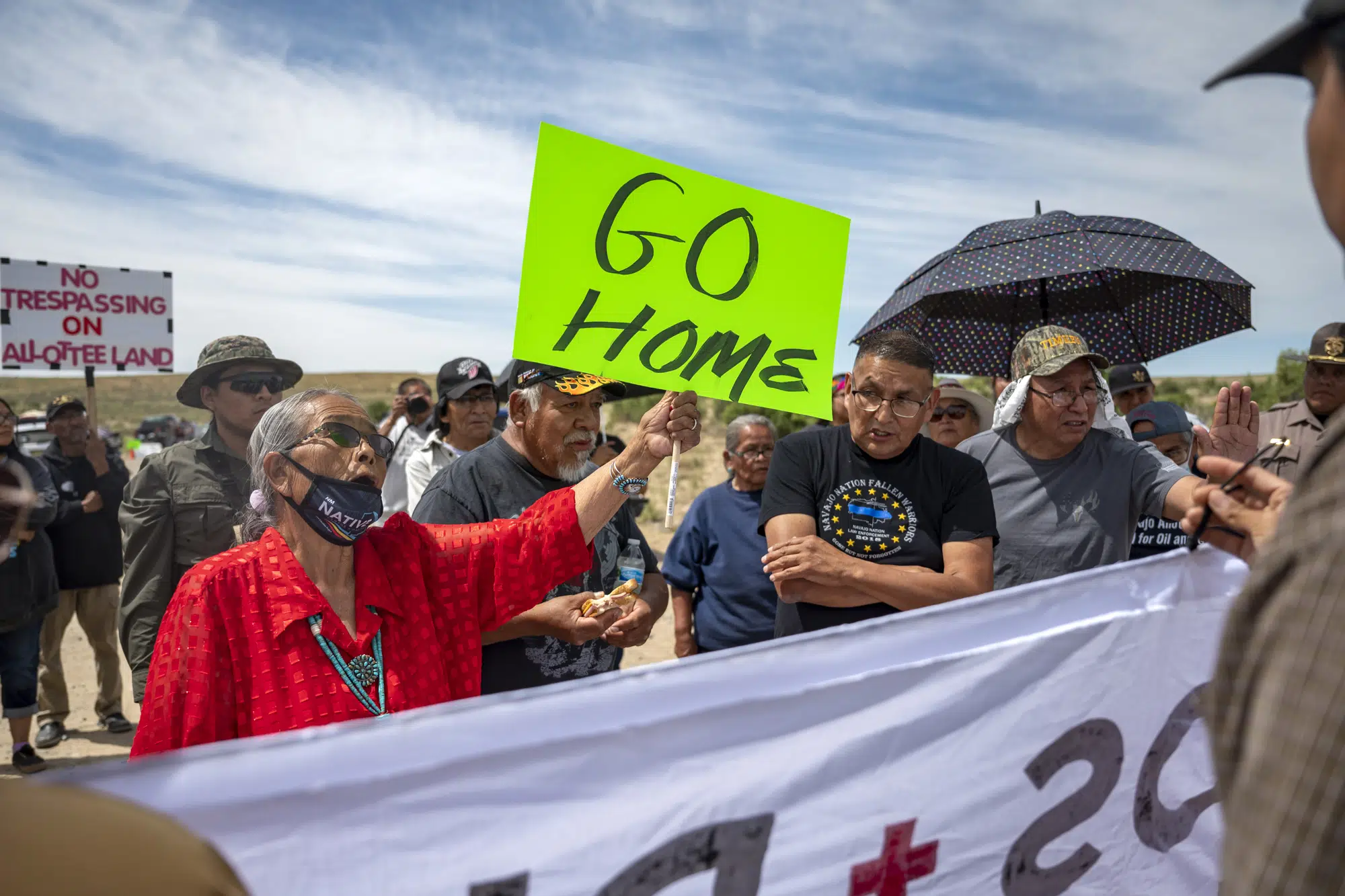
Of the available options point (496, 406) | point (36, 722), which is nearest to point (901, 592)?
point (496, 406)

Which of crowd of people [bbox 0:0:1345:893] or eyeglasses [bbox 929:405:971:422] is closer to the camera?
crowd of people [bbox 0:0:1345:893]

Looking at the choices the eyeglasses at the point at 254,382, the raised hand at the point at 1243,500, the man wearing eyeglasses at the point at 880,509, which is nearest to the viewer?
the raised hand at the point at 1243,500

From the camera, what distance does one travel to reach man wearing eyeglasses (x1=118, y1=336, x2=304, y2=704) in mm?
4109

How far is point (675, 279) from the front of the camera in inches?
111

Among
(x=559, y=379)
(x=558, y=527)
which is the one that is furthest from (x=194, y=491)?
(x=558, y=527)

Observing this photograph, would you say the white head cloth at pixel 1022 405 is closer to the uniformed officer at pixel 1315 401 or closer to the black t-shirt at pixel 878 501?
the black t-shirt at pixel 878 501

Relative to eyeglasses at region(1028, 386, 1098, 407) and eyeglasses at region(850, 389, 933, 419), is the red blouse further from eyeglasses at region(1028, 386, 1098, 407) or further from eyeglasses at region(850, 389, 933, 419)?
eyeglasses at region(1028, 386, 1098, 407)

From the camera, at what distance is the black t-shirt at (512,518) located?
3209mm

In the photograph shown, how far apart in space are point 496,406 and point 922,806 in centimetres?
467

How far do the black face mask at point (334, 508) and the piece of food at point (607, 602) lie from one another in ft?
2.75

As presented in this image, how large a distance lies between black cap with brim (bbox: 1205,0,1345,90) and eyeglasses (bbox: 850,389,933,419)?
194 cm

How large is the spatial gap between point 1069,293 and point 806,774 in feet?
16.2

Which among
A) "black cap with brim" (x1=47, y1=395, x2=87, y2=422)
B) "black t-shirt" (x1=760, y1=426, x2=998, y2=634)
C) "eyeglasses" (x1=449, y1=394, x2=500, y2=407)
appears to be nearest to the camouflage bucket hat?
"eyeglasses" (x1=449, y1=394, x2=500, y2=407)

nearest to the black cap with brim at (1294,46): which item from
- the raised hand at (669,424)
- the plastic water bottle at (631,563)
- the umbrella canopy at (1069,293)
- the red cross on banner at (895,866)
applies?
the red cross on banner at (895,866)
